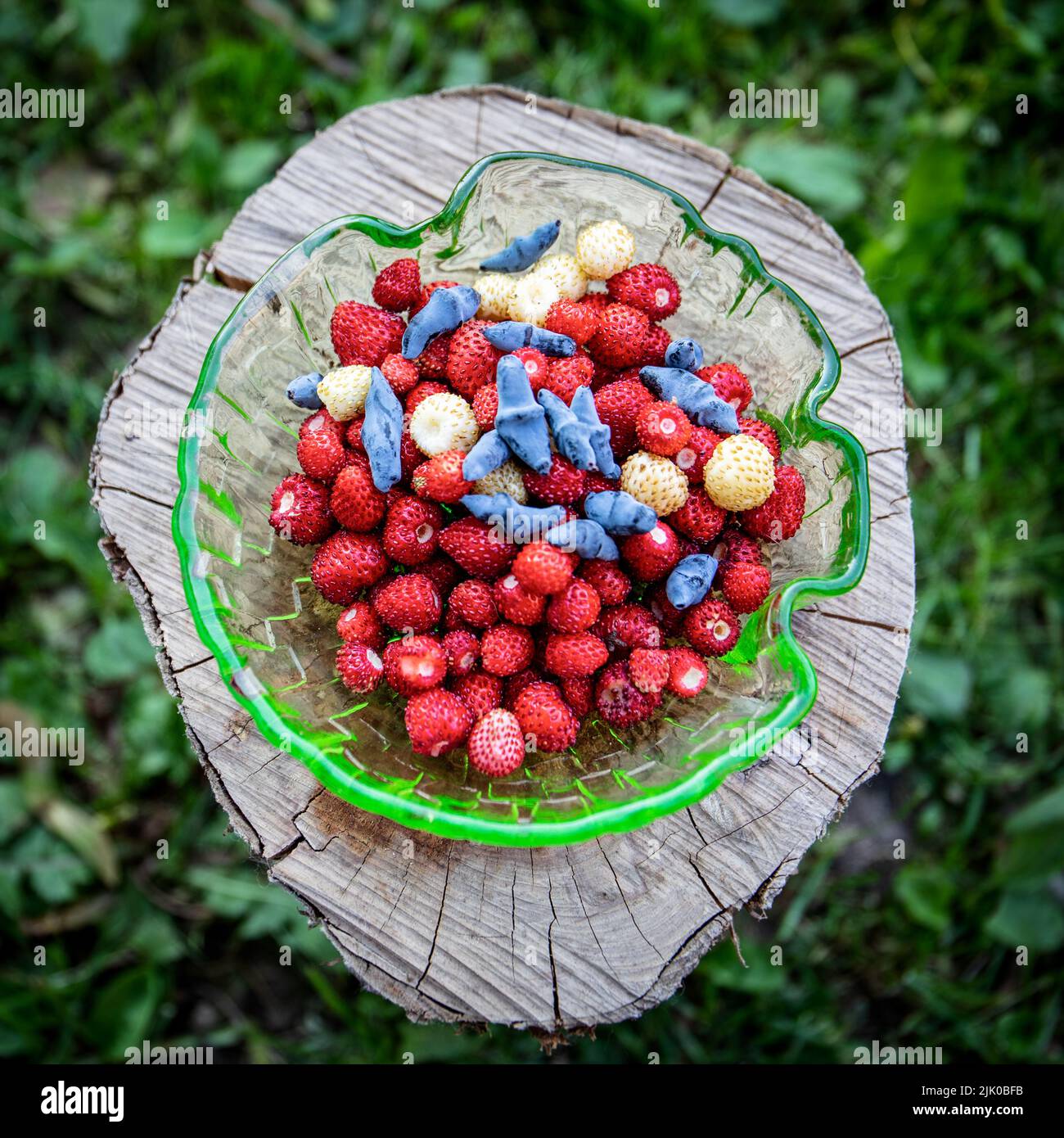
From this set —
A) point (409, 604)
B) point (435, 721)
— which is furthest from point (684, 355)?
point (435, 721)

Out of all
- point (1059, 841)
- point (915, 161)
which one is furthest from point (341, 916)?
point (915, 161)

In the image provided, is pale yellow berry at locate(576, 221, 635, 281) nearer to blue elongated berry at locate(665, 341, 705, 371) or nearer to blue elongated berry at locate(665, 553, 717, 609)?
blue elongated berry at locate(665, 341, 705, 371)

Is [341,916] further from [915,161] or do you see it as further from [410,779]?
[915,161]

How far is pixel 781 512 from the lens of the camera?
160 centimetres

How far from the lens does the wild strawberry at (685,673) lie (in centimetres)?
152

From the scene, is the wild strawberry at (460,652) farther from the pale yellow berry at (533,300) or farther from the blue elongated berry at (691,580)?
the pale yellow berry at (533,300)

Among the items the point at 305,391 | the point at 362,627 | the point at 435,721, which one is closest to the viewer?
the point at 435,721

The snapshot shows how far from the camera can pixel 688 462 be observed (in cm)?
158

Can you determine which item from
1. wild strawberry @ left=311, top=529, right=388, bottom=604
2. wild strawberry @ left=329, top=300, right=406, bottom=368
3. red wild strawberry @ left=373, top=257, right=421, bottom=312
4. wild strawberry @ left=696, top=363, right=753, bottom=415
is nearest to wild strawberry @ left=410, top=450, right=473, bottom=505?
wild strawberry @ left=311, top=529, right=388, bottom=604

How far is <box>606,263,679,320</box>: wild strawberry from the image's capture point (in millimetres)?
1682

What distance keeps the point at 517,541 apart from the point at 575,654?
0.20 metres

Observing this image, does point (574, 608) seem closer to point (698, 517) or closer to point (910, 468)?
point (698, 517)

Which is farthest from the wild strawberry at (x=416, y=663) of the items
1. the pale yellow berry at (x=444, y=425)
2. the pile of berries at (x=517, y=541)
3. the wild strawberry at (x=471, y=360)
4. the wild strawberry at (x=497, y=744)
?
the wild strawberry at (x=471, y=360)

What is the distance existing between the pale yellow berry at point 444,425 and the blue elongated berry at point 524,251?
364 millimetres
